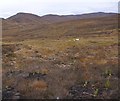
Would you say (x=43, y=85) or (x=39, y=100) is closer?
(x=39, y=100)

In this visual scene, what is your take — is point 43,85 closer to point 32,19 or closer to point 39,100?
point 39,100

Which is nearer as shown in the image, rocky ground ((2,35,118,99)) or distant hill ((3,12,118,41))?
rocky ground ((2,35,118,99))

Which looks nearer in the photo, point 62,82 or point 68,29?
point 62,82

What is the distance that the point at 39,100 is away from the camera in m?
12.4

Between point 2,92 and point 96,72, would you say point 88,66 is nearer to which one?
point 96,72

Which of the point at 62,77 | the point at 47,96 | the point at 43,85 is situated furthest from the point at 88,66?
the point at 47,96

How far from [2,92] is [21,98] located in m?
1.31

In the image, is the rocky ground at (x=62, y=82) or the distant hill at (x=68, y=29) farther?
the distant hill at (x=68, y=29)

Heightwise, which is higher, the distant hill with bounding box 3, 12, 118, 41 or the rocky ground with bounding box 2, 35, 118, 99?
the rocky ground with bounding box 2, 35, 118, 99

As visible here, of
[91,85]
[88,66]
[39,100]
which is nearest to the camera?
[39,100]

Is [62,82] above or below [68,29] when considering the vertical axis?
above

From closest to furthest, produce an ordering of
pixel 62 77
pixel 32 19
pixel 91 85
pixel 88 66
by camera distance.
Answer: pixel 91 85, pixel 62 77, pixel 88 66, pixel 32 19

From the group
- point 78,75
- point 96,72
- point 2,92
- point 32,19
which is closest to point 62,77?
point 78,75

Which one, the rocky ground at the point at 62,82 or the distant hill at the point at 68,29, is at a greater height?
the rocky ground at the point at 62,82
